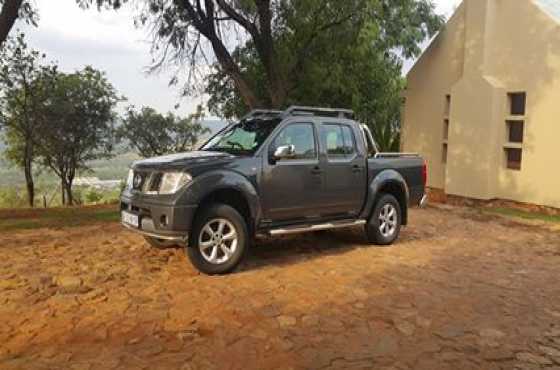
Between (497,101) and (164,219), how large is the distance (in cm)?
1006

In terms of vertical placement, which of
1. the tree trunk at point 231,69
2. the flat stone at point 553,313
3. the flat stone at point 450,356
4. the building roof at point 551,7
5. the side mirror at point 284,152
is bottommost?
the flat stone at point 553,313

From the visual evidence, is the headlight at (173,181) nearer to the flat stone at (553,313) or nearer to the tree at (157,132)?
the flat stone at (553,313)

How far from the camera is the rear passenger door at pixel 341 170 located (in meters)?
7.26

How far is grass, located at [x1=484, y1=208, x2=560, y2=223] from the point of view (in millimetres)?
11555

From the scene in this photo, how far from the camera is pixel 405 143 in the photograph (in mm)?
16234

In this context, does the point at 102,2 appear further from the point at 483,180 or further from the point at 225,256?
Result: the point at 483,180

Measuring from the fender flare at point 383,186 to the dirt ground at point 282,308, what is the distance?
60cm

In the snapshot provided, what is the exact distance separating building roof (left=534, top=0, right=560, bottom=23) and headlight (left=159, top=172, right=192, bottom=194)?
1001 cm

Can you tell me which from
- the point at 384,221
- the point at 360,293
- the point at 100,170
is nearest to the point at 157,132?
the point at 100,170

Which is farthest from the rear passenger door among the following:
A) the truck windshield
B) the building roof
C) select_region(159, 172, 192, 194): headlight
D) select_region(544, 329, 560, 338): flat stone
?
the building roof

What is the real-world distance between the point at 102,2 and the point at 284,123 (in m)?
7.65

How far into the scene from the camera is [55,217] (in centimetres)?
1088

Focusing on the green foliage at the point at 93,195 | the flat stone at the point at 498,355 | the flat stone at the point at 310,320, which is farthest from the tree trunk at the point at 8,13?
the green foliage at the point at 93,195

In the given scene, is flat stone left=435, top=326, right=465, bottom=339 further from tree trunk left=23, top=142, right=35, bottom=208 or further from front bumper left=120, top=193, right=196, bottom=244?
tree trunk left=23, top=142, right=35, bottom=208
